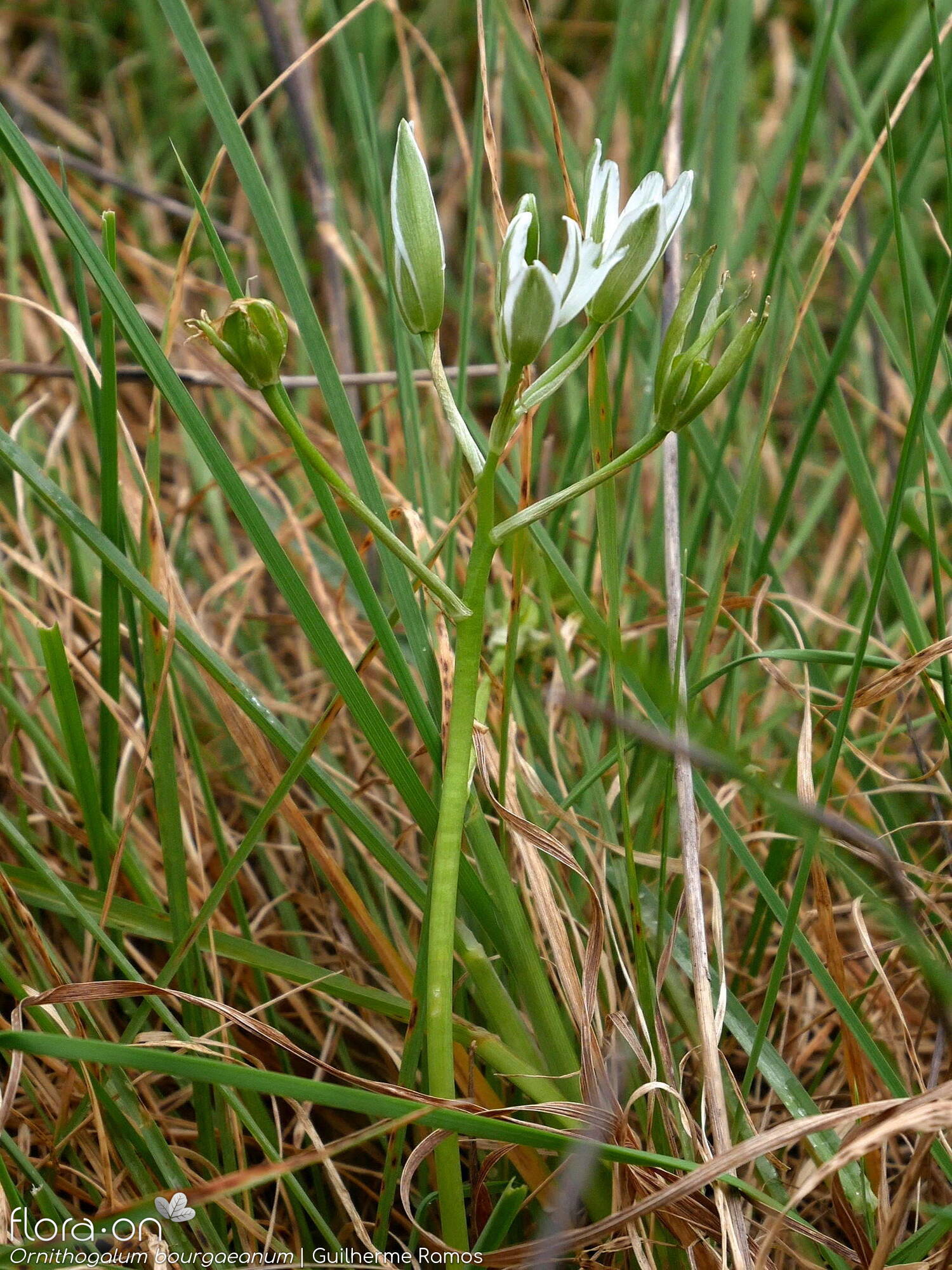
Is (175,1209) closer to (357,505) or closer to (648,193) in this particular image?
(357,505)

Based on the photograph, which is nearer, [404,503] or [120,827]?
[404,503]

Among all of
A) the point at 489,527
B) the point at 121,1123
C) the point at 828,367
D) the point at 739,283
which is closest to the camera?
the point at 489,527

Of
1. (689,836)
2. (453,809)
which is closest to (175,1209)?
(453,809)

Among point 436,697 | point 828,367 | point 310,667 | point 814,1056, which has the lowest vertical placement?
point 814,1056

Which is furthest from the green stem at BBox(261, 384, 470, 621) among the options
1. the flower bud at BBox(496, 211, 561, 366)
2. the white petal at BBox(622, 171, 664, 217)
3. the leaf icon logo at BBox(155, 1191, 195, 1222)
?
the leaf icon logo at BBox(155, 1191, 195, 1222)

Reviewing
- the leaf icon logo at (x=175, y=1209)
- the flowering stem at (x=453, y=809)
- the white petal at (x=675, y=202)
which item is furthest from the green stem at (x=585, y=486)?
the leaf icon logo at (x=175, y=1209)

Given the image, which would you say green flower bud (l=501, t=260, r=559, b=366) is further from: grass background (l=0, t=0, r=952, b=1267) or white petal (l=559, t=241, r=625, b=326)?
grass background (l=0, t=0, r=952, b=1267)

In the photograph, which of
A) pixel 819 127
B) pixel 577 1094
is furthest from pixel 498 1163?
pixel 819 127

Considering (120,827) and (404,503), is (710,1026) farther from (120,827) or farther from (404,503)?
(120,827)

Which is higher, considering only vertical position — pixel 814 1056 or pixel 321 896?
pixel 321 896
